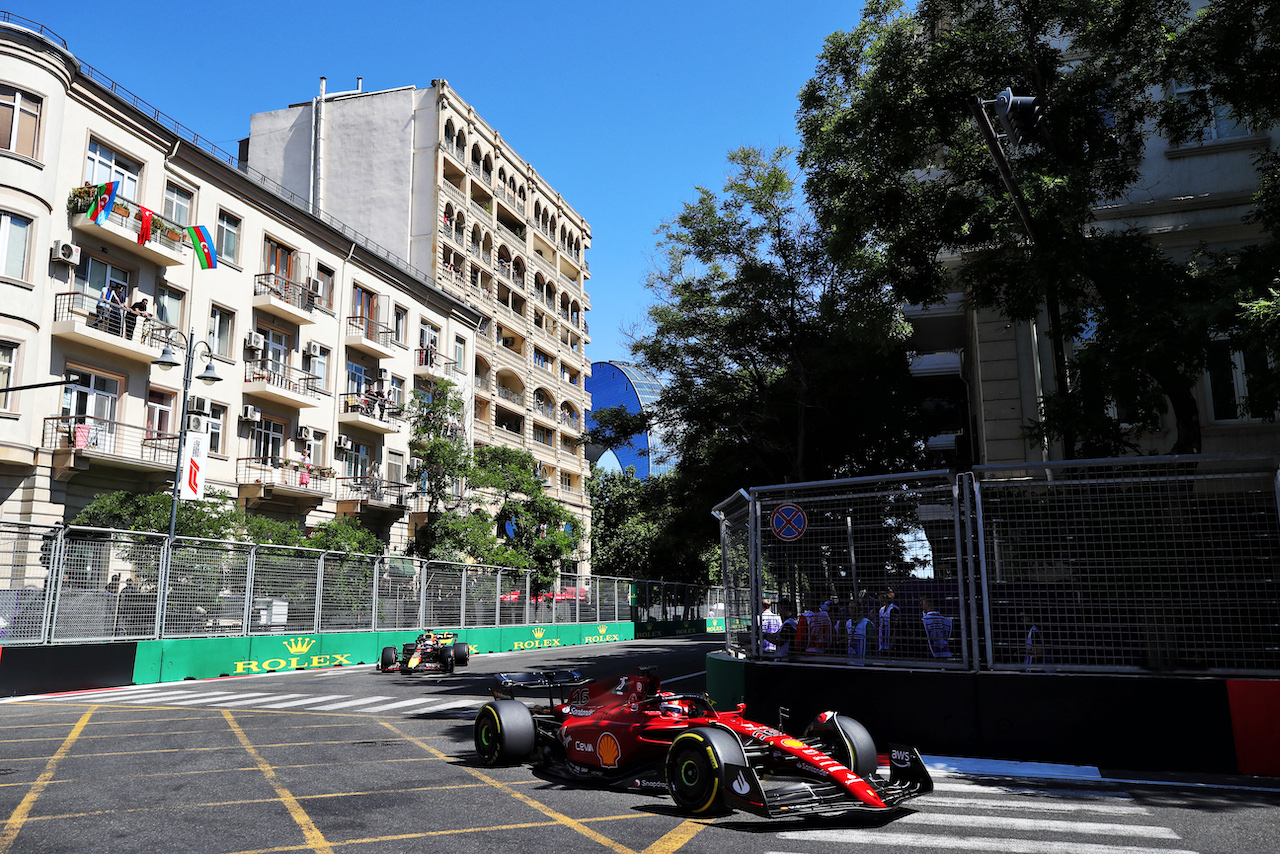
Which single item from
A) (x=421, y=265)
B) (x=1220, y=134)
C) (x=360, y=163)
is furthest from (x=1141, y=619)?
(x=360, y=163)

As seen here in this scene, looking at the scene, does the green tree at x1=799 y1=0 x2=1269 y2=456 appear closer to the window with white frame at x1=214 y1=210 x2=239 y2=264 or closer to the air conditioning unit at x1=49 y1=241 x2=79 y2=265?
the air conditioning unit at x1=49 y1=241 x2=79 y2=265

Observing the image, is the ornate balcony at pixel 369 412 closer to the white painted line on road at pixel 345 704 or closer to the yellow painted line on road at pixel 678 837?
the white painted line on road at pixel 345 704

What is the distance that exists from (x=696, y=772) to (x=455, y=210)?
4317 centimetres

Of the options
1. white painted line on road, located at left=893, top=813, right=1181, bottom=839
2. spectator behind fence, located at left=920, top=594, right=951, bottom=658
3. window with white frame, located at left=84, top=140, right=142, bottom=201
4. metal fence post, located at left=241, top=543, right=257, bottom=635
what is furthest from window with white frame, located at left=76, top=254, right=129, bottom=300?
white painted line on road, located at left=893, top=813, right=1181, bottom=839

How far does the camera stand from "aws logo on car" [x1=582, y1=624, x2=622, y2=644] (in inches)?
1458

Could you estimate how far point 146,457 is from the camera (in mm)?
26719

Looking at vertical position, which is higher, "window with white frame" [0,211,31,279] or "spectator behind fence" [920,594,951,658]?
"window with white frame" [0,211,31,279]

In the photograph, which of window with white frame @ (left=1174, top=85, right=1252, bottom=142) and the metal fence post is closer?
window with white frame @ (left=1174, top=85, right=1252, bottom=142)

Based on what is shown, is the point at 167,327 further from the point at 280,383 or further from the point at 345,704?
the point at 345,704

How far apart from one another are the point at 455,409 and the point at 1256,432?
28.7 metres

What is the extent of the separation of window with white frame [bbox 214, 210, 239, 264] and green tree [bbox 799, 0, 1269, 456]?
22.0 meters

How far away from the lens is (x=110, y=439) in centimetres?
2591

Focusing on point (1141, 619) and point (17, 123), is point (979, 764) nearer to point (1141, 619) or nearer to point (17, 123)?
point (1141, 619)

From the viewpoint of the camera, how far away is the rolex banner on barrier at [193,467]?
2517cm
